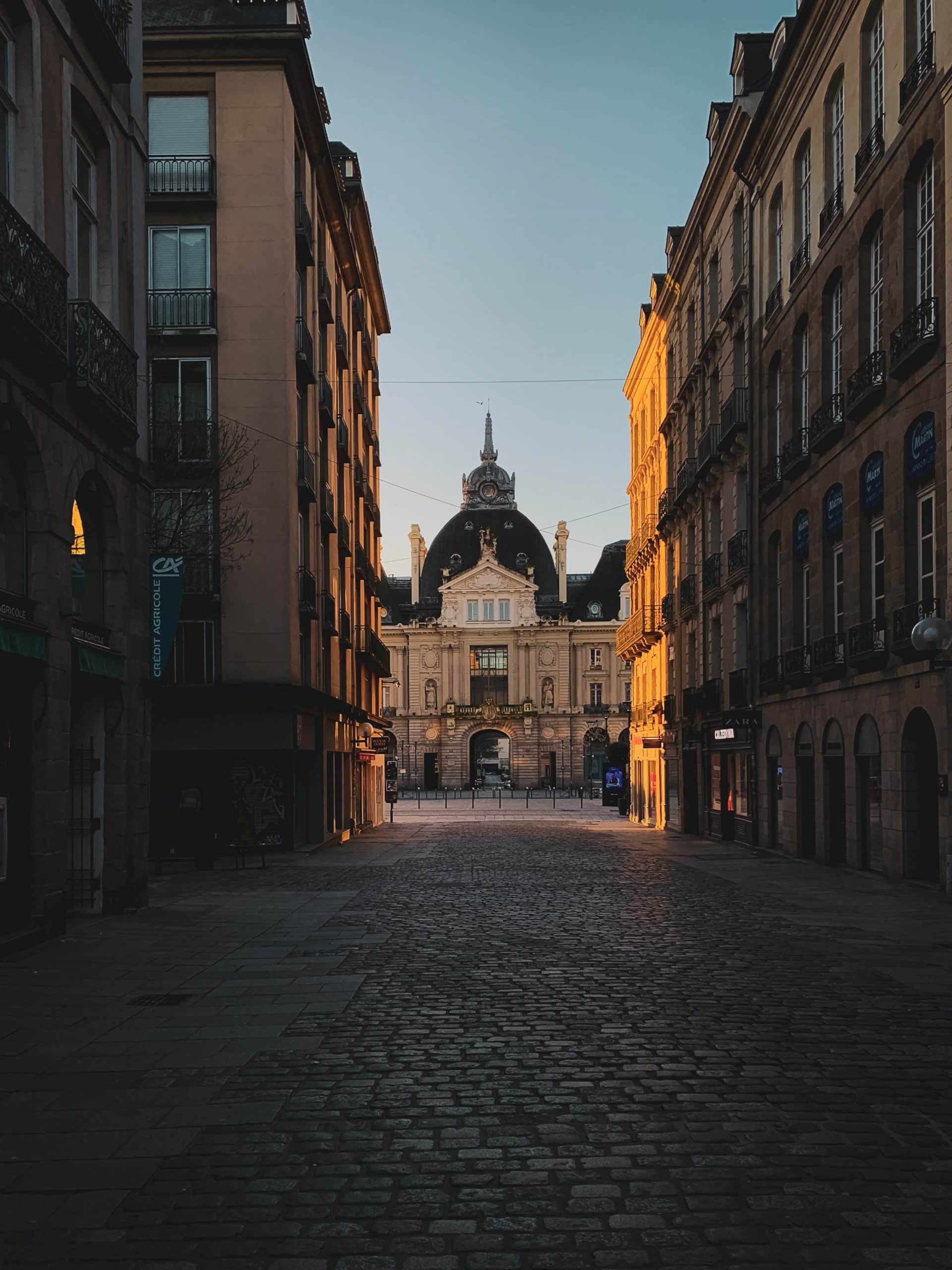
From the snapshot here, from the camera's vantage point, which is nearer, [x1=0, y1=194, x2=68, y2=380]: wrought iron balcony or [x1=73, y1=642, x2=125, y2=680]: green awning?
[x1=0, y1=194, x2=68, y2=380]: wrought iron balcony

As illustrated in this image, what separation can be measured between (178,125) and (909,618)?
20523 mm

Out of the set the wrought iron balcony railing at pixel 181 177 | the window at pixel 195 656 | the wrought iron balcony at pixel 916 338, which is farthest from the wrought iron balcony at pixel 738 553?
the wrought iron balcony railing at pixel 181 177

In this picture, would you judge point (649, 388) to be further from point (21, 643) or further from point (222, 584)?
point (21, 643)

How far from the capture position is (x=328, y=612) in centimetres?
3747

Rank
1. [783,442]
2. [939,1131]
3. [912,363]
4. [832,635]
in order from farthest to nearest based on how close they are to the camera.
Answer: [783,442] < [832,635] < [912,363] < [939,1131]

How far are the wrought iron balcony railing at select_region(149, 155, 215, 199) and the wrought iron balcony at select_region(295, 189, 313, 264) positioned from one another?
220 centimetres

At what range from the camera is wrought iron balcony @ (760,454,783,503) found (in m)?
29.7

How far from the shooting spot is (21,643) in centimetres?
1292

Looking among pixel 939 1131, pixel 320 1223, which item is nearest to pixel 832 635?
pixel 939 1131

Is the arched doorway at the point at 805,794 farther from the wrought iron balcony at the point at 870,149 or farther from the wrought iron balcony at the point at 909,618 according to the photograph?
the wrought iron balcony at the point at 870,149

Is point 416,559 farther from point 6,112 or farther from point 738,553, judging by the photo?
point 6,112

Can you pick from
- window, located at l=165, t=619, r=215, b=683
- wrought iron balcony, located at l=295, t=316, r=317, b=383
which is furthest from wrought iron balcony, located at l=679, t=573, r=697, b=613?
window, located at l=165, t=619, r=215, b=683

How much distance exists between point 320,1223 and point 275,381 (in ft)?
87.0

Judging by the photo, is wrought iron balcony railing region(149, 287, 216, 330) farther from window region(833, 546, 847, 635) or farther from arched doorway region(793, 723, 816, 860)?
arched doorway region(793, 723, 816, 860)
